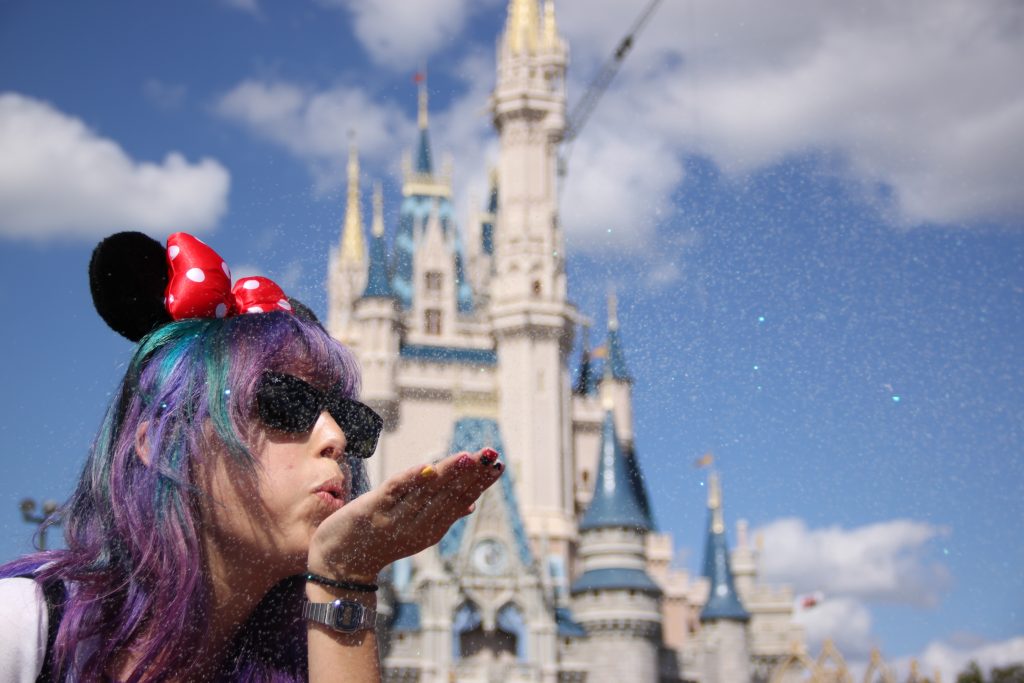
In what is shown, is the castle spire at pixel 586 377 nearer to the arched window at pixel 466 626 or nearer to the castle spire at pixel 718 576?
the castle spire at pixel 718 576

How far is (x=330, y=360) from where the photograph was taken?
2209mm

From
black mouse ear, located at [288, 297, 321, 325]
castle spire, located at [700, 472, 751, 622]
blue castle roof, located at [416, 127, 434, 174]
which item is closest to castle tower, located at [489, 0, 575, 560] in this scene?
castle spire, located at [700, 472, 751, 622]

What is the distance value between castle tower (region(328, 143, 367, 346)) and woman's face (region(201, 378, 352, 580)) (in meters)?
51.4

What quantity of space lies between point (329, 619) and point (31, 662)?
48 centimetres

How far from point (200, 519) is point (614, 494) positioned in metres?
38.3

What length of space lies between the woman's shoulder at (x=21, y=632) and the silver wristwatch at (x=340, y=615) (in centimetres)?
43

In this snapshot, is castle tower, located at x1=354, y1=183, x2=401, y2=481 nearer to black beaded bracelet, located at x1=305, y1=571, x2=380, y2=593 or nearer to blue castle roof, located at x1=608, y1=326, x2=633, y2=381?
blue castle roof, located at x1=608, y1=326, x2=633, y2=381

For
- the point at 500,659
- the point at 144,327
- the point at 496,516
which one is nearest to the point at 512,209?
the point at 496,516

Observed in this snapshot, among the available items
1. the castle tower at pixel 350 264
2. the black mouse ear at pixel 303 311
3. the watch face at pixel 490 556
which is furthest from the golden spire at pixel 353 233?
the black mouse ear at pixel 303 311

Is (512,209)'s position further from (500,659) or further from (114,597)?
(114,597)

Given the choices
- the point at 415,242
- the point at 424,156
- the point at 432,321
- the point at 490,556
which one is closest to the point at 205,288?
the point at 490,556

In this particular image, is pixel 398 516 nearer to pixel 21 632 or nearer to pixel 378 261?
pixel 21 632

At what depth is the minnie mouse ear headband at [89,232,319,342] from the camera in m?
2.23

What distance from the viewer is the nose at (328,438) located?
Result: 2049 mm
